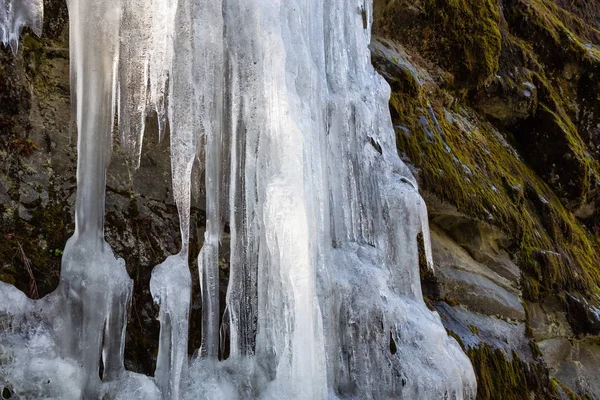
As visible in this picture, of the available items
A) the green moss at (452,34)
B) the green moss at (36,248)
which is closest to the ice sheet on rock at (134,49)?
the green moss at (36,248)

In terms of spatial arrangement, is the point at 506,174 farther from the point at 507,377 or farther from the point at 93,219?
the point at 93,219

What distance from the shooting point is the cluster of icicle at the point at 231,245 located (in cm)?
316

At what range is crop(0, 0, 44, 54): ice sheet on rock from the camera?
327 centimetres

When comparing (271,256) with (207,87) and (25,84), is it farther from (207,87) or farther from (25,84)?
(25,84)

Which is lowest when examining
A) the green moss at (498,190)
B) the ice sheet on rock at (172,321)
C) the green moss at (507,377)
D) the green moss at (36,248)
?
the green moss at (507,377)

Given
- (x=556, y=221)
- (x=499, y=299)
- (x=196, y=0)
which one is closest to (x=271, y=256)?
(x=196, y=0)

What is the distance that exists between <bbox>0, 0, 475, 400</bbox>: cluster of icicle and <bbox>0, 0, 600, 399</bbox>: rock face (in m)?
0.32

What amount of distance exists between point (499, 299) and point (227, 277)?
327 centimetres

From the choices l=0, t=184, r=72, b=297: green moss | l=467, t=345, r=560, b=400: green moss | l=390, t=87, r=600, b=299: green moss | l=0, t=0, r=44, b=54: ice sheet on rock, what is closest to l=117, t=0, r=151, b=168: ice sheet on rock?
l=0, t=0, r=44, b=54: ice sheet on rock

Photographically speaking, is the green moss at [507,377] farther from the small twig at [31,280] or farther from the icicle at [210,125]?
the small twig at [31,280]

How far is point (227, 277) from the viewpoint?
404 centimetres

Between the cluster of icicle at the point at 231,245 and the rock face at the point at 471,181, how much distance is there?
318 mm

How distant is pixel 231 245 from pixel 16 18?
1735 millimetres

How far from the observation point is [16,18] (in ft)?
10.9
